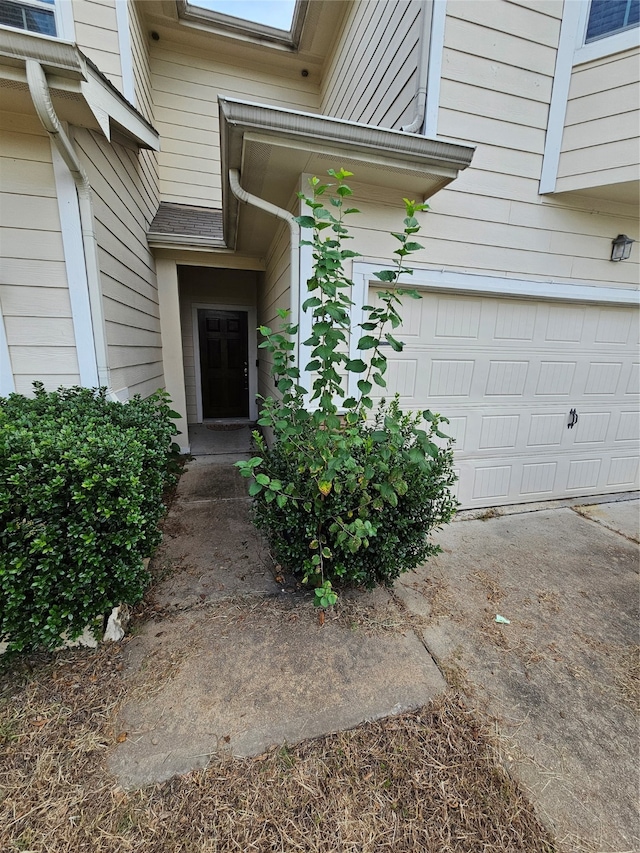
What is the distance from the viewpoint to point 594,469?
406 cm

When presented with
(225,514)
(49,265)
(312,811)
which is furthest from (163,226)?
(312,811)

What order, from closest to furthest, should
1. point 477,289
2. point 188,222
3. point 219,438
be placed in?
point 477,289 → point 188,222 → point 219,438

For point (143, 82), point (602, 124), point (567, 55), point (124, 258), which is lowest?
point (124, 258)

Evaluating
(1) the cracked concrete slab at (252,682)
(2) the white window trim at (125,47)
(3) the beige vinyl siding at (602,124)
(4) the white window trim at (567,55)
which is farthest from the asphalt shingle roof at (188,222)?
(1) the cracked concrete slab at (252,682)

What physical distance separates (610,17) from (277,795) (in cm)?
523

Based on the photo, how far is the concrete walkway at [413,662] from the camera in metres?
1.38

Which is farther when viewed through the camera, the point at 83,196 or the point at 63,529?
the point at 83,196

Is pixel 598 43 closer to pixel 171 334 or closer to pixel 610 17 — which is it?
pixel 610 17

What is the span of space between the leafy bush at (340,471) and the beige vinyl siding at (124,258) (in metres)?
1.72

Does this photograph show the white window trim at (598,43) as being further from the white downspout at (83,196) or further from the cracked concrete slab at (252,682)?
the cracked concrete slab at (252,682)

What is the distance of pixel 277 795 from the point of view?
1.24 meters

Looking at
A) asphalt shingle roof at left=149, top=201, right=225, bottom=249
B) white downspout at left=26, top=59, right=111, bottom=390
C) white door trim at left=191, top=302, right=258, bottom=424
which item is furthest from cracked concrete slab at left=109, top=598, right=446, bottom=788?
white door trim at left=191, top=302, right=258, bottom=424

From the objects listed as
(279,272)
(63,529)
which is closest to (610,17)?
(279,272)

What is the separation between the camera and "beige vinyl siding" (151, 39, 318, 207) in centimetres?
504
